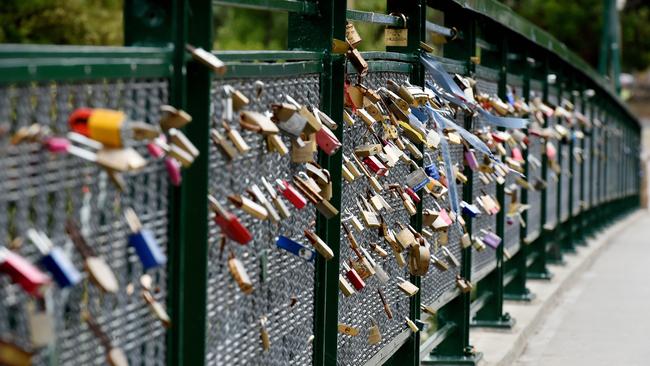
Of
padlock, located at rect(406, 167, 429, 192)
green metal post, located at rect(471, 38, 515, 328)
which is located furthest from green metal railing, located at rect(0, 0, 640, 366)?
green metal post, located at rect(471, 38, 515, 328)

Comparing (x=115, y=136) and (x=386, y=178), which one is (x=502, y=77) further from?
(x=115, y=136)

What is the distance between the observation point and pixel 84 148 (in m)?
2.56

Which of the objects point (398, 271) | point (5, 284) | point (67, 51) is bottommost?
point (398, 271)

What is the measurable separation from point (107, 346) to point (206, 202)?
535 mm

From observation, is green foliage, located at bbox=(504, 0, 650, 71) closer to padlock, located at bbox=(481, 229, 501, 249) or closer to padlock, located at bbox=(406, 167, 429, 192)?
padlock, located at bbox=(481, 229, 501, 249)

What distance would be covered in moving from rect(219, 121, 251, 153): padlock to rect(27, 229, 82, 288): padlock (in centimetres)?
93

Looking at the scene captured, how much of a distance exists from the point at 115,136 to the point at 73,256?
0.80ft

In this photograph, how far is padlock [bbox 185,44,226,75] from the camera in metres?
3.02

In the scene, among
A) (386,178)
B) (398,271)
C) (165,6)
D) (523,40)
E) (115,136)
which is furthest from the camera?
(523,40)

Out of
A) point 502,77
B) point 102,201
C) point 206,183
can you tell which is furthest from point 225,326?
point 502,77

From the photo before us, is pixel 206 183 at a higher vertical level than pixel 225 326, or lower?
higher

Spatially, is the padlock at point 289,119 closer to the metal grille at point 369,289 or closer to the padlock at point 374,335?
the metal grille at point 369,289

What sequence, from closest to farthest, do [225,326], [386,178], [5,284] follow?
[5,284] < [225,326] < [386,178]

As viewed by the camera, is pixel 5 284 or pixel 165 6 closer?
pixel 5 284
